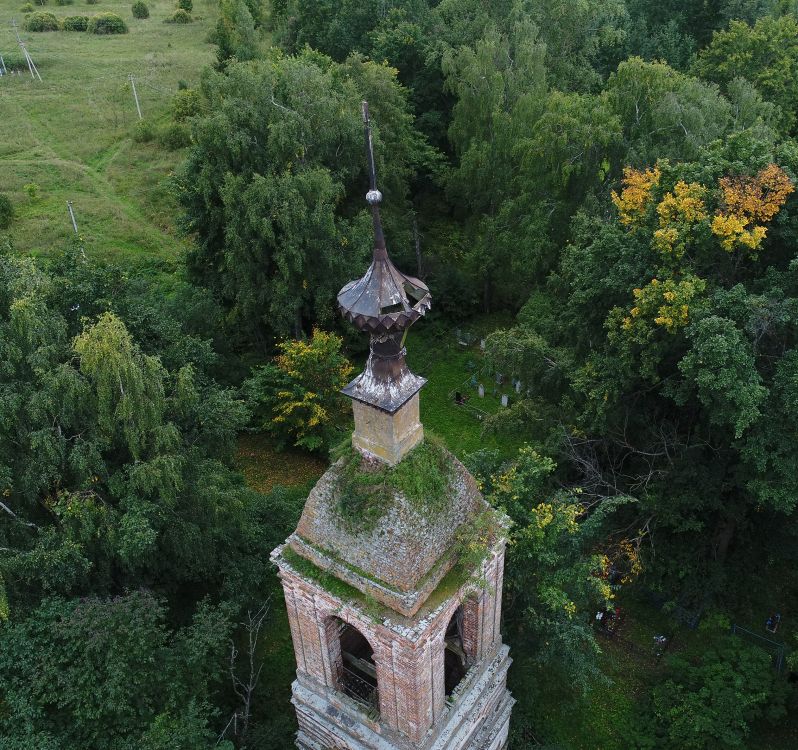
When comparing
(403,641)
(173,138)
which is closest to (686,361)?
(403,641)

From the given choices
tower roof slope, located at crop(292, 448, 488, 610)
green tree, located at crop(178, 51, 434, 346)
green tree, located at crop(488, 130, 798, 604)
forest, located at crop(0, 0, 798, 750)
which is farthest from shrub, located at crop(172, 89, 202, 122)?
tower roof slope, located at crop(292, 448, 488, 610)

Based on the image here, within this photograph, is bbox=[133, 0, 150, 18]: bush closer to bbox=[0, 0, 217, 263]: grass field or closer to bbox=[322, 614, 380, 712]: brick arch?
bbox=[0, 0, 217, 263]: grass field

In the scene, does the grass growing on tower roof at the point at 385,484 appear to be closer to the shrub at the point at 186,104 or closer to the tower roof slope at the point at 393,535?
the tower roof slope at the point at 393,535

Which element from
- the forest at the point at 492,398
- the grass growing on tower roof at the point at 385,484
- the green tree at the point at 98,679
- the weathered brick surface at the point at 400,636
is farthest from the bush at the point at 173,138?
the grass growing on tower roof at the point at 385,484

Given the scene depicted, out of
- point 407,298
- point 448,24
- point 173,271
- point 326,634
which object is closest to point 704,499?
point 326,634

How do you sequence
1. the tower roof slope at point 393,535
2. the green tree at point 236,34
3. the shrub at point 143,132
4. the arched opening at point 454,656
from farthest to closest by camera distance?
the shrub at point 143,132 < the green tree at point 236,34 < the arched opening at point 454,656 < the tower roof slope at point 393,535

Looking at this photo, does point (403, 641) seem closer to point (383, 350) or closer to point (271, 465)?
point (383, 350)
